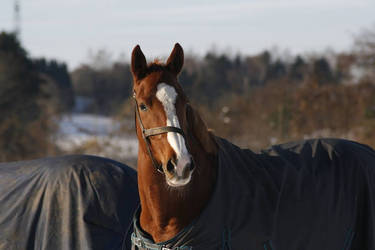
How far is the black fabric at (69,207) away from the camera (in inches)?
165

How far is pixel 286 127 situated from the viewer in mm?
14281

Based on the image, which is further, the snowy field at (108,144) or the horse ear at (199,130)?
the snowy field at (108,144)

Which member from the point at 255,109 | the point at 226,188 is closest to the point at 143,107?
the point at 226,188

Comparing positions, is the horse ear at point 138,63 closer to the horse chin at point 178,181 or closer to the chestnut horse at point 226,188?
the chestnut horse at point 226,188

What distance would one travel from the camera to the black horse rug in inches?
135

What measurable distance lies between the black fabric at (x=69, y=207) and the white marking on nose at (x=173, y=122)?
1.28 metres

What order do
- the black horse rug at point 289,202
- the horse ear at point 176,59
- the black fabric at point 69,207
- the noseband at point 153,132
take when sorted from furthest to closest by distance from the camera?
the black fabric at point 69,207, the horse ear at point 176,59, the black horse rug at point 289,202, the noseband at point 153,132

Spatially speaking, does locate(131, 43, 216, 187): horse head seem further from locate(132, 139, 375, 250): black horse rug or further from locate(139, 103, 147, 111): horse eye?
locate(132, 139, 375, 250): black horse rug

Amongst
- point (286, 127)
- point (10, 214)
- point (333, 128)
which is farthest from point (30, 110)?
point (10, 214)

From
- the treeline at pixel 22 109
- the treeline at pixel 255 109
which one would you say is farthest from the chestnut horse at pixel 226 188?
the treeline at pixel 22 109

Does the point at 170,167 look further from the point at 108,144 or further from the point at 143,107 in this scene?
the point at 108,144

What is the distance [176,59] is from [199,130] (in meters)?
0.56

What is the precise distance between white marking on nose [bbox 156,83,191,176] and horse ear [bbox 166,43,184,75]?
31 cm

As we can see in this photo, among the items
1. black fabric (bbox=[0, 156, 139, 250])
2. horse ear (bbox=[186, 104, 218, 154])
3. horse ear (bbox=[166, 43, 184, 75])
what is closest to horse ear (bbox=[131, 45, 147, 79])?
horse ear (bbox=[166, 43, 184, 75])
